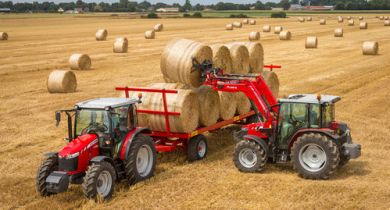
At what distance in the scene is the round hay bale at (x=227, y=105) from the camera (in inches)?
542

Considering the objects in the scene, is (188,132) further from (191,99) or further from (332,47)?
(332,47)

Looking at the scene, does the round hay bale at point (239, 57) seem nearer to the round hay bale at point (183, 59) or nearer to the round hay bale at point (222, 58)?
the round hay bale at point (222, 58)

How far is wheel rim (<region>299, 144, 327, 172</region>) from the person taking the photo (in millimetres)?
10562

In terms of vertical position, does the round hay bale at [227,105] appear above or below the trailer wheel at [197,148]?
above

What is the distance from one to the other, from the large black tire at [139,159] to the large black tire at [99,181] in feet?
1.55

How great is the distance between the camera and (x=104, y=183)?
960 centimetres

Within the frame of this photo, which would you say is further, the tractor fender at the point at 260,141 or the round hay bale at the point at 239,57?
the round hay bale at the point at 239,57

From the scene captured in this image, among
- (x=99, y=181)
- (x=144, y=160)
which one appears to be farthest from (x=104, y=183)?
(x=144, y=160)

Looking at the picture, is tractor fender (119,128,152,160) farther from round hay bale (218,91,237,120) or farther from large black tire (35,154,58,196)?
round hay bale (218,91,237,120)

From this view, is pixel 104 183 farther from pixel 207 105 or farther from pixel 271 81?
pixel 271 81

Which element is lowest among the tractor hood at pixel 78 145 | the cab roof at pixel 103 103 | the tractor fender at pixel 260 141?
the tractor fender at pixel 260 141

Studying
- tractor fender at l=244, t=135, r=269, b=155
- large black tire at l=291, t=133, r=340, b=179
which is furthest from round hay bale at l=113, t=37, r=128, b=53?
large black tire at l=291, t=133, r=340, b=179

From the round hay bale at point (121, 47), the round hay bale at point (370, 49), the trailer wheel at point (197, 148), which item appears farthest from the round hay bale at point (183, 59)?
the round hay bale at point (121, 47)

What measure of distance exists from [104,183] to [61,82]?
11.8 m
